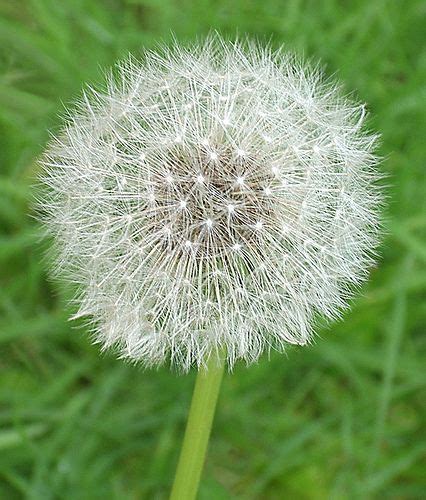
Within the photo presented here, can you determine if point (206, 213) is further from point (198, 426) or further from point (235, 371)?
point (235, 371)

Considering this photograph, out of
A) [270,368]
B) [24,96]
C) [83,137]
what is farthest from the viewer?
[24,96]

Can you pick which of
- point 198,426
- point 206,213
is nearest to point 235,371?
point 198,426

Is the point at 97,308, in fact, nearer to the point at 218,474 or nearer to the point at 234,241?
the point at 234,241

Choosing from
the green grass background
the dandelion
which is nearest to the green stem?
the dandelion

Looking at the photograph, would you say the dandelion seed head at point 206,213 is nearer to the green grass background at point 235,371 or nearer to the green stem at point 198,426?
the green stem at point 198,426

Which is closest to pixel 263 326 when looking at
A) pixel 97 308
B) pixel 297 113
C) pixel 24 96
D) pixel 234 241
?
pixel 234 241

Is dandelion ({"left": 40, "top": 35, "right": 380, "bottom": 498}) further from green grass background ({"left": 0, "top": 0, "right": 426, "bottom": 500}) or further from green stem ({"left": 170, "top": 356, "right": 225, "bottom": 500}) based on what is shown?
green grass background ({"left": 0, "top": 0, "right": 426, "bottom": 500})

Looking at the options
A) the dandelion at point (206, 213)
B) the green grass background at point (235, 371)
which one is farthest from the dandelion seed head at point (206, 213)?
the green grass background at point (235, 371)
